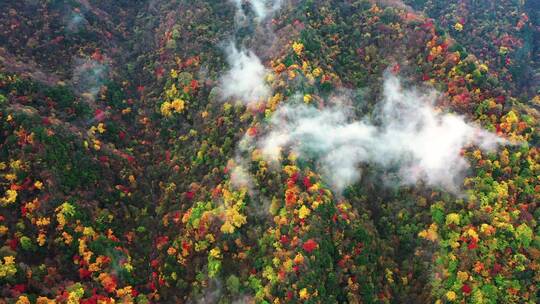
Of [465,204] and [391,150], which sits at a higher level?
[391,150]

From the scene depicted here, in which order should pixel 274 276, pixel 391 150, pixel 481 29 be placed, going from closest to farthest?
pixel 274 276 < pixel 391 150 < pixel 481 29

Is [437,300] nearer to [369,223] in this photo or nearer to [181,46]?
[369,223]

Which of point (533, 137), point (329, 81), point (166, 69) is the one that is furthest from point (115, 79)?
point (533, 137)

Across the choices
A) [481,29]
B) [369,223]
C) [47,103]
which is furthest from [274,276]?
[481,29]

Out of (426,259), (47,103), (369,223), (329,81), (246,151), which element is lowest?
(426,259)

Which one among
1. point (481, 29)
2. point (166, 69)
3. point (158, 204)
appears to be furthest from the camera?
point (481, 29)

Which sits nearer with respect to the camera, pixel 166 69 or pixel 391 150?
pixel 391 150
